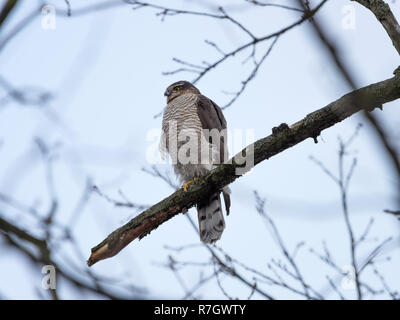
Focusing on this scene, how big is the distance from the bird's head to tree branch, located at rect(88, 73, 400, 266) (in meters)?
2.92

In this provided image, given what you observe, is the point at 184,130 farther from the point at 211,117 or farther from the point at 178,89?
the point at 178,89

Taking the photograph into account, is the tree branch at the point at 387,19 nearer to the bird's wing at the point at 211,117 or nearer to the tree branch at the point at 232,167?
the tree branch at the point at 232,167

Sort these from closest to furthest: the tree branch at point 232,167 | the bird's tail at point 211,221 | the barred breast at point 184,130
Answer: the tree branch at point 232,167, the bird's tail at point 211,221, the barred breast at point 184,130

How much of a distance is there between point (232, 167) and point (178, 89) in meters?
3.28

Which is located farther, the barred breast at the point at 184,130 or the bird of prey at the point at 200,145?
the barred breast at the point at 184,130

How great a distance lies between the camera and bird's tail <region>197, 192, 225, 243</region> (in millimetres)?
5473

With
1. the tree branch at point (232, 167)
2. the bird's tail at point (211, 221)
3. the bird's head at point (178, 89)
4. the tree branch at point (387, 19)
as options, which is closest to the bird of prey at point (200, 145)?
the bird's tail at point (211, 221)

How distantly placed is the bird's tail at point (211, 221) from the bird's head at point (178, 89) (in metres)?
2.11

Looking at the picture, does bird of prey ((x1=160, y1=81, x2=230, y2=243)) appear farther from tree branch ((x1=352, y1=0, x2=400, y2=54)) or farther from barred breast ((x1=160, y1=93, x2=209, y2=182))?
tree branch ((x1=352, y1=0, x2=400, y2=54))

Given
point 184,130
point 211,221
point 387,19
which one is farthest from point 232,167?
point 184,130

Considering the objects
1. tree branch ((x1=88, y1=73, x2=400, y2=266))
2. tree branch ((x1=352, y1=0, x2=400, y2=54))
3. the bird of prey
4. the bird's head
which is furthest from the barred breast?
tree branch ((x1=352, y1=0, x2=400, y2=54))

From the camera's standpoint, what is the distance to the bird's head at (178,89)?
7.04 m

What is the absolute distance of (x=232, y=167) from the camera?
4.15 meters
